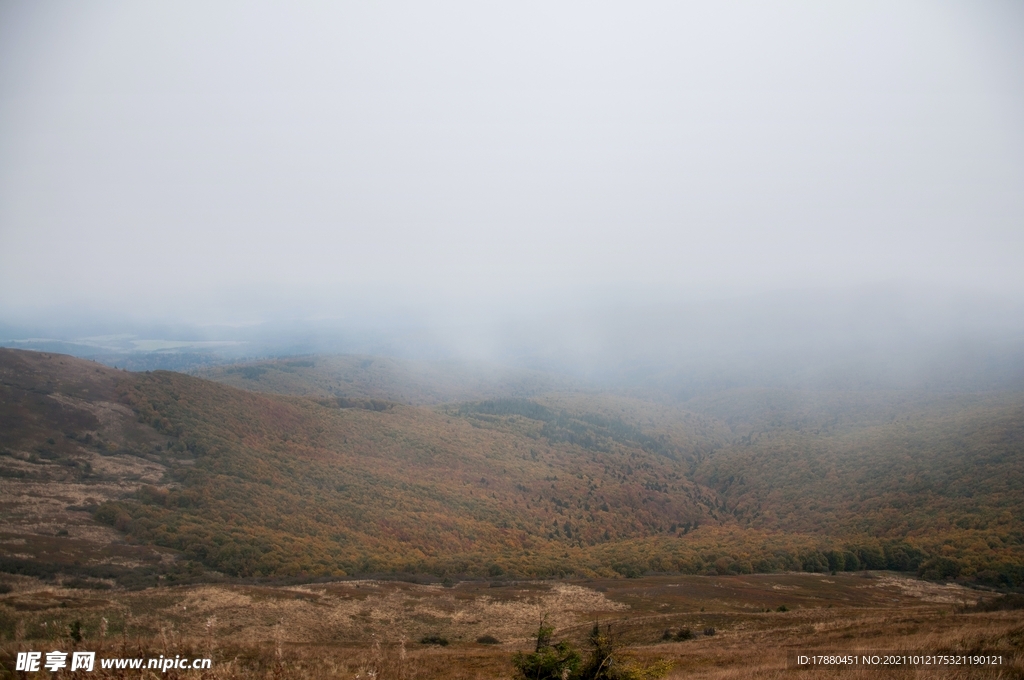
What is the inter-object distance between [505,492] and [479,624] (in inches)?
2464

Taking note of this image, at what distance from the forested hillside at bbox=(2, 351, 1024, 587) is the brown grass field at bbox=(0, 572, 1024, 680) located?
45.5 feet

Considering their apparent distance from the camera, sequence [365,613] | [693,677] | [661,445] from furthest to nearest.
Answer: [661,445]
[365,613]
[693,677]

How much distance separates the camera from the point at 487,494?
272ft

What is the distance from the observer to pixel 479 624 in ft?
82.3

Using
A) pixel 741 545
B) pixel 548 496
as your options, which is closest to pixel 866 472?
pixel 741 545

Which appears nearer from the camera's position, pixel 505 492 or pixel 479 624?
pixel 479 624

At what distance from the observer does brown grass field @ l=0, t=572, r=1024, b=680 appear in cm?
1105

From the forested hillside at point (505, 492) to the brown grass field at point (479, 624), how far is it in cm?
1388

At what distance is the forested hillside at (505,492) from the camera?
153 ft

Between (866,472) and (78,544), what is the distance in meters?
117

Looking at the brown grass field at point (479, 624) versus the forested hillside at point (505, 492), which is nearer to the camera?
the brown grass field at point (479, 624)

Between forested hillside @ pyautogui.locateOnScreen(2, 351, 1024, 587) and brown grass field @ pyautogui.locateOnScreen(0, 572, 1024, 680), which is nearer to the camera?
brown grass field @ pyautogui.locateOnScreen(0, 572, 1024, 680)

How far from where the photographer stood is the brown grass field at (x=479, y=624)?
36.3 ft

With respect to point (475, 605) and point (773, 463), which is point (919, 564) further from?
point (773, 463)
